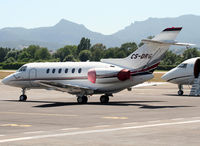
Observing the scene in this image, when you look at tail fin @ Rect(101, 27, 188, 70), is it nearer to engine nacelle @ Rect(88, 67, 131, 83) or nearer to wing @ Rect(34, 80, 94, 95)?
engine nacelle @ Rect(88, 67, 131, 83)

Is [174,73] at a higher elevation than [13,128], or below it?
higher

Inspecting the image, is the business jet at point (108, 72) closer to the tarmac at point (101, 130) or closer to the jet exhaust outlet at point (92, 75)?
the jet exhaust outlet at point (92, 75)

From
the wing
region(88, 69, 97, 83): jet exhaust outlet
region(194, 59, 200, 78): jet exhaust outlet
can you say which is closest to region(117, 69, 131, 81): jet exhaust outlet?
region(88, 69, 97, 83): jet exhaust outlet

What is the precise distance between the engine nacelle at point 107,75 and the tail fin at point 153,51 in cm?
81

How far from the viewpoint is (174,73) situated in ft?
158

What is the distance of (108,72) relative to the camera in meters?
34.6

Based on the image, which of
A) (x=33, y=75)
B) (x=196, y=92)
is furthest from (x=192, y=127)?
(x=196, y=92)

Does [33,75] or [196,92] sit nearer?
[33,75]

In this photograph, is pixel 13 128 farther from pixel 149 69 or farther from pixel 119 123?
pixel 149 69

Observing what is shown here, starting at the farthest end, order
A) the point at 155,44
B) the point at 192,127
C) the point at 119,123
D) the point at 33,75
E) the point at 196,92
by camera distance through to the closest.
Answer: the point at 196,92 < the point at 33,75 < the point at 155,44 < the point at 119,123 < the point at 192,127

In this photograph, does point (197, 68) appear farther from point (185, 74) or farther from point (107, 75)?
point (107, 75)

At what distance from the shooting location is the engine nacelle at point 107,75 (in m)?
33.9

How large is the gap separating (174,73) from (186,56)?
140081 millimetres

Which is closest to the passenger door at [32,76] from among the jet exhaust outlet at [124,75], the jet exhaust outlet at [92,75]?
the jet exhaust outlet at [92,75]
